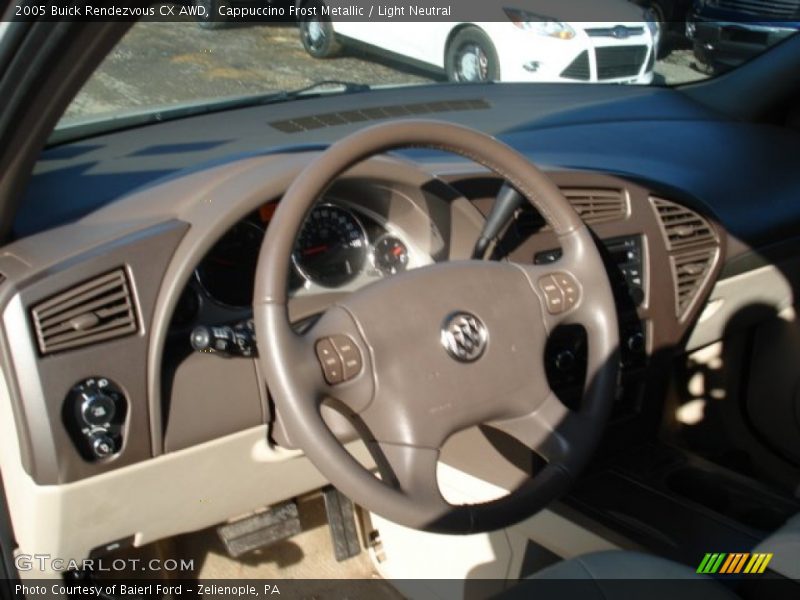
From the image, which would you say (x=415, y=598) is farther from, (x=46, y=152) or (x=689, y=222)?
(x=46, y=152)

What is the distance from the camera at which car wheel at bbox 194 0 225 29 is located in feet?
8.44

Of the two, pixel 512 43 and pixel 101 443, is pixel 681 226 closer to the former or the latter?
pixel 512 43

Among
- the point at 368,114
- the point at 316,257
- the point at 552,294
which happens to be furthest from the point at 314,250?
the point at 368,114

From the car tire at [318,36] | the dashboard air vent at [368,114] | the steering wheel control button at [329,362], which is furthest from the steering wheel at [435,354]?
the dashboard air vent at [368,114]

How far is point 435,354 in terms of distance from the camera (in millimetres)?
2180

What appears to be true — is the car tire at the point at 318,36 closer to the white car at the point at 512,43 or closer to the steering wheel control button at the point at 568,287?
the white car at the point at 512,43

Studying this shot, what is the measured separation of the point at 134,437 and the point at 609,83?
7.68 ft

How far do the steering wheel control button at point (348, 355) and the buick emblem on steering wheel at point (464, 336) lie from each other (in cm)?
19

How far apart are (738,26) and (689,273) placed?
111 cm

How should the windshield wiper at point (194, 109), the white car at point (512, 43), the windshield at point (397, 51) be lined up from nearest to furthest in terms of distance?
the windshield at point (397, 51), the windshield wiper at point (194, 109), the white car at point (512, 43)

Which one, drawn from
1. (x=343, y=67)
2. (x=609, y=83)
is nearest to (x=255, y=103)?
(x=343, y=67)

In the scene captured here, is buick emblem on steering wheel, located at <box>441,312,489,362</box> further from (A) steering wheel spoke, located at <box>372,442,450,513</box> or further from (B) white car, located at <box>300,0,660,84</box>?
(B) white car, located at <box>300,0,660,84</box>

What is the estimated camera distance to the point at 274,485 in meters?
2.69

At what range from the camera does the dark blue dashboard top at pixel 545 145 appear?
2711 millimetres
